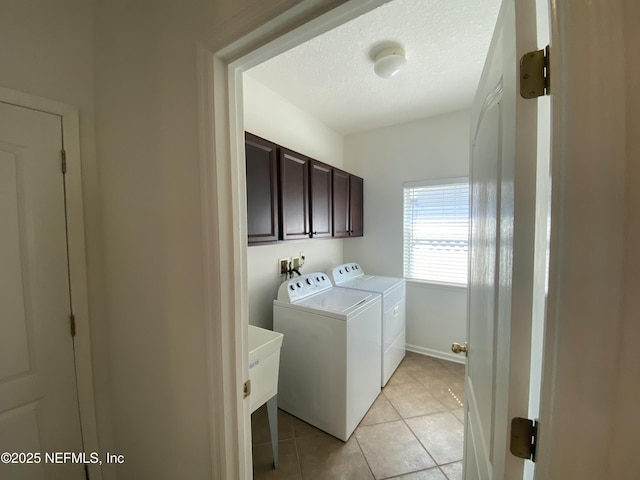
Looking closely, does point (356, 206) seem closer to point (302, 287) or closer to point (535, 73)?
point (302, 287)

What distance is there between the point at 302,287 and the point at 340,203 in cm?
103

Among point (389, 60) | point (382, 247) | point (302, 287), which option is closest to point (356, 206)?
point (382, 247)

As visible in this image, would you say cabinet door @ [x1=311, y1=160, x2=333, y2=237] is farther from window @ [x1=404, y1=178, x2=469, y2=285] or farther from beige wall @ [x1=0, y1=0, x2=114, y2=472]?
beige wall @ [x1=0, y1=0, x2=114, y2=472]

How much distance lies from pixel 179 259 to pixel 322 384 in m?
1.46

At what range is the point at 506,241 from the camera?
1.71 ft

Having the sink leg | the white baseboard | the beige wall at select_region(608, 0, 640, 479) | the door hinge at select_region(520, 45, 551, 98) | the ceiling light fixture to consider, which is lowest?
the white baseboard

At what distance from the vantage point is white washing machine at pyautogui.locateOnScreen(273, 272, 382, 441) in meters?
1.69

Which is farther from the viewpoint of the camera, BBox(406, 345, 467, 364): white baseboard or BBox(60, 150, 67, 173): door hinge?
BBox(406, 345, 467, 364): white baseboard

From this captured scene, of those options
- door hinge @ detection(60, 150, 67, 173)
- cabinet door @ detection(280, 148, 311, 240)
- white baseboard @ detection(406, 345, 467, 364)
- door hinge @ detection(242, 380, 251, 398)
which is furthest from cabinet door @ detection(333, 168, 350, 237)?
door hinge @ detection(60, 150, 67, 173)

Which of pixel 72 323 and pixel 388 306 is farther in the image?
pixel 388 306

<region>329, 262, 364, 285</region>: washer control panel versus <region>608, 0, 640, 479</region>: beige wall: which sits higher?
<region>608, 0, 640, 479</region>: beige wall

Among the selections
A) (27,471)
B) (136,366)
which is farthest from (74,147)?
(27,471)

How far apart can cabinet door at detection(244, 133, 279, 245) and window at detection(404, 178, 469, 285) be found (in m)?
1.83

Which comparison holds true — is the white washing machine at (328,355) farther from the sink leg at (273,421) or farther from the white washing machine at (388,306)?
the sink leg at (273,421)
